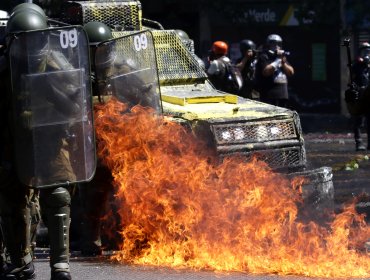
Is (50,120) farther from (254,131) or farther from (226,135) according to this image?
(254,131)

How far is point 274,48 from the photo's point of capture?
60.5ft

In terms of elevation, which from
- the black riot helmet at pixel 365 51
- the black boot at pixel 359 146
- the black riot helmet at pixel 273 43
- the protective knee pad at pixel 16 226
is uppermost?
A: the black riot helmet at pixel 273 43

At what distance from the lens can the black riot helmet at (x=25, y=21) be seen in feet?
25.9

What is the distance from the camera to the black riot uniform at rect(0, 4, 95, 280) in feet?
25.4

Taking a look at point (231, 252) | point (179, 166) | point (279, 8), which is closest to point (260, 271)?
point (231, 252)

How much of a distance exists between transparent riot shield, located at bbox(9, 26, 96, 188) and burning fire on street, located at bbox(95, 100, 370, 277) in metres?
1.41

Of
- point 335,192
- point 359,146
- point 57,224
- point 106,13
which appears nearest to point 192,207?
point 57,224

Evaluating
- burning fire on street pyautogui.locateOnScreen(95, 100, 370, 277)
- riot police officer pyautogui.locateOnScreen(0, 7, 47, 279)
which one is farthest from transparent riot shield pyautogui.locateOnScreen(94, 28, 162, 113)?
riot police officer pyautogui.locateOnScreen(0, 7, 47, 279)

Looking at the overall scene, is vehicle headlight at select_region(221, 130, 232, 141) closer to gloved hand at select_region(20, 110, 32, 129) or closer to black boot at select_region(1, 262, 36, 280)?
black boot at select_region(1, 262, 36, 280)

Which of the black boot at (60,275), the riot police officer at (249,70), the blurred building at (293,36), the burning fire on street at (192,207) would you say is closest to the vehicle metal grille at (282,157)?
Answer: the burning fire on street at (192,207)

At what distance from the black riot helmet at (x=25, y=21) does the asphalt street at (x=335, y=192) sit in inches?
69.7

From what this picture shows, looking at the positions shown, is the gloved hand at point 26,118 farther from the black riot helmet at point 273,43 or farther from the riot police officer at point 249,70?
the black riot helmet at point 273,43

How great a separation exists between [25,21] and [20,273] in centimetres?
161

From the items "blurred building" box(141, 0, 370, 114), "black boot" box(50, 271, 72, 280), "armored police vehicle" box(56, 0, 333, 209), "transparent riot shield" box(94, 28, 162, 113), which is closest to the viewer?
"black boot" box(50, 271, 72, 280)
